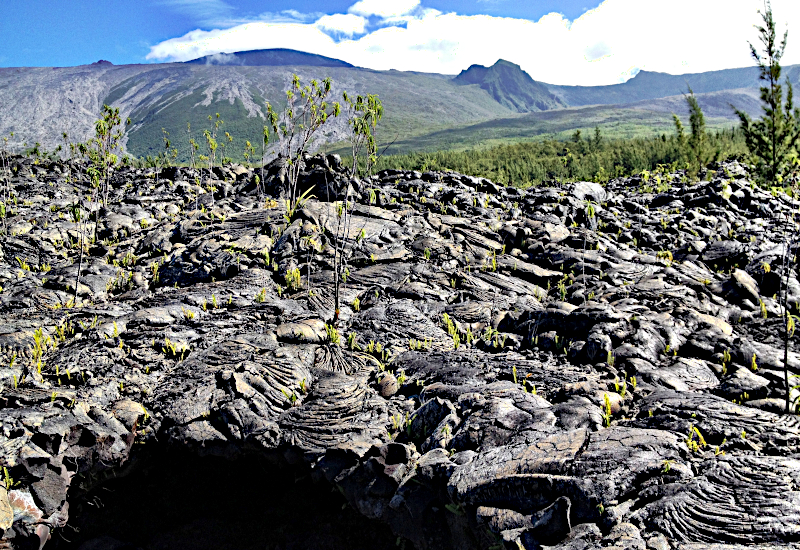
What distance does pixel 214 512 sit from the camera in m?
6.64

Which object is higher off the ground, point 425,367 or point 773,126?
point 773,126

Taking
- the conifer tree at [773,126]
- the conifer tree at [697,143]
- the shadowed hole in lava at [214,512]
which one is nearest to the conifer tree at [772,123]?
the conifer tree at [773,126]

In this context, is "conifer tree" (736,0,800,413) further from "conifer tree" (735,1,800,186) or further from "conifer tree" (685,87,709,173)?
"conifer tree" (685,87,709,173)

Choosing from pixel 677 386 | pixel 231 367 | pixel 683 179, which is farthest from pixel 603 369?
pixel 683 179

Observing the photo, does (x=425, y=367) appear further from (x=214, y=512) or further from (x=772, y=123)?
(x=772, y=123)

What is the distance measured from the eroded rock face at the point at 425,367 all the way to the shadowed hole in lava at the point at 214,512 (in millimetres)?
315

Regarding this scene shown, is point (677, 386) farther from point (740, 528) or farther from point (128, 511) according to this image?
point (128, 511)

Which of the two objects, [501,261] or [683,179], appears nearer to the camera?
[501,261]

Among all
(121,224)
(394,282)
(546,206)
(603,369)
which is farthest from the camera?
(546,206)

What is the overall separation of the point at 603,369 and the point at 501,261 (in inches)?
201

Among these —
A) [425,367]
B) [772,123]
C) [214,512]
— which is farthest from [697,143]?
[214,512]

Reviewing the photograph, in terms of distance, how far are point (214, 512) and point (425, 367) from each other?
364cm

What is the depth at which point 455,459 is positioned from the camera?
5430 millimetres

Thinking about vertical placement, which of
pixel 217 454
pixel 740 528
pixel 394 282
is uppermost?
pixel 394 282
